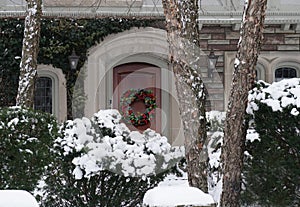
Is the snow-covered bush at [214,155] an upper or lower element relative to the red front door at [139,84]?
lower

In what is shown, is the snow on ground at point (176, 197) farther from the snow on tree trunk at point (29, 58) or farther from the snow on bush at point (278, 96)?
the snow on tree trunk at point (29, 58)

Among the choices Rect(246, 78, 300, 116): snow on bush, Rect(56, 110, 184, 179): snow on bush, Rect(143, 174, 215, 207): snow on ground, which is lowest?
Rect(143, 174, 215, 207): snow on ground

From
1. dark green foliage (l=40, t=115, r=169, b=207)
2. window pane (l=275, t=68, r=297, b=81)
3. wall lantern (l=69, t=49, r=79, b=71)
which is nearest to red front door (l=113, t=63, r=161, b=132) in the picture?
wall lantern (l=69, t=49, r=79, b=71)

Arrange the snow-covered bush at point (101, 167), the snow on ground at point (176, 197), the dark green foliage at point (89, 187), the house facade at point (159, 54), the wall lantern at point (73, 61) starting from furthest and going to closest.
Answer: the house facade at point (159, 54)
the wall lantern at point (73, 61)
the dark green foliage at point (89, 187)
the snow-covered bush at point (101, 167)
the snow on ground at point (176, 197)

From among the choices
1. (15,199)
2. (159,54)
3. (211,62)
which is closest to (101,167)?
(15,199)

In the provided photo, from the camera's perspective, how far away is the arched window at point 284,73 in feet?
35.1

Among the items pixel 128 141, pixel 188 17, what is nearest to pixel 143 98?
pixel 128 141

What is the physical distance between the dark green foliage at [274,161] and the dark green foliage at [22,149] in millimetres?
2017

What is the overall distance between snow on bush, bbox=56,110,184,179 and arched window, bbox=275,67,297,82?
19.9 ft

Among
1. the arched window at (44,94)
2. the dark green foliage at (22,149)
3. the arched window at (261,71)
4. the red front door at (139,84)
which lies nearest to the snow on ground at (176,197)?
the dark green foliage at (22,149)

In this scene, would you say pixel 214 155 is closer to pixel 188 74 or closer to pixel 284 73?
pixel 188 74

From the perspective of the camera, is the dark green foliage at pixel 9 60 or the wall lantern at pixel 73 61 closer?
the wall lantern at pixel 73 61

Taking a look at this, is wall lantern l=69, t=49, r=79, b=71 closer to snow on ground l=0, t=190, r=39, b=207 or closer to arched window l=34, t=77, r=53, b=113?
arched window l=34, t=77, r=53, b=113

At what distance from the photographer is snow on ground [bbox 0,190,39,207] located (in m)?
2.20
